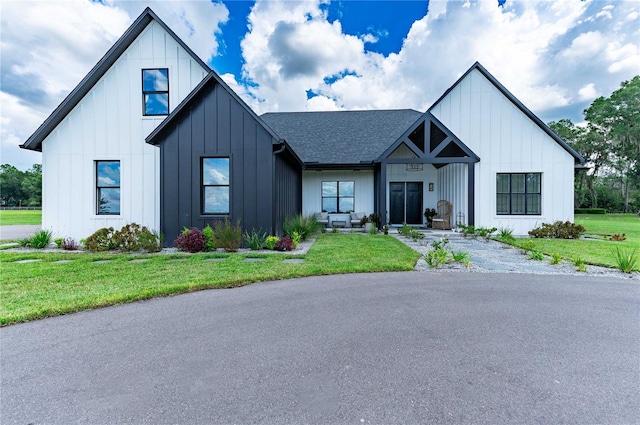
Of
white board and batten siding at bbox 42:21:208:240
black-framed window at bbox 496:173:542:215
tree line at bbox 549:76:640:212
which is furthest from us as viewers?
tree line at bbox 549:76:640:212

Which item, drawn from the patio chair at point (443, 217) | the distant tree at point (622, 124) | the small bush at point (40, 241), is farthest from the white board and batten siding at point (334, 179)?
the distant tree at point (622, 124)

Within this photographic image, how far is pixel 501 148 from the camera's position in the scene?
12.2m

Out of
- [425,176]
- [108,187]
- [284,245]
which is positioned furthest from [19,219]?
[425,176]

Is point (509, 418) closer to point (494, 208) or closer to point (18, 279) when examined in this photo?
point (18, 279)

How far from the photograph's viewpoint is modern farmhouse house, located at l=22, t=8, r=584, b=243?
8.95 metres

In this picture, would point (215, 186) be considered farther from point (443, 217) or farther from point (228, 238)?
point (443, 217)

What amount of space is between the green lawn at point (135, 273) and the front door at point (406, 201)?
6.94m

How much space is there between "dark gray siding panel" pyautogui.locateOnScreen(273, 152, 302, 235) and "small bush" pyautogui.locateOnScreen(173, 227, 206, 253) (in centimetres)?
215

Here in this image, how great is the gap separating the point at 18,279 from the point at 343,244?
752cm

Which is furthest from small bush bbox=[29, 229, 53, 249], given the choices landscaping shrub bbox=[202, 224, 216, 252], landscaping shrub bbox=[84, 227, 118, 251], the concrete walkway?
landscaping shrub bbox=[202, 224, 216, 252]

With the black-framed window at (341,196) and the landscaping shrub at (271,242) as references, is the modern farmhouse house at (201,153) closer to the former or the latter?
the landscaping shrub at (271,242)

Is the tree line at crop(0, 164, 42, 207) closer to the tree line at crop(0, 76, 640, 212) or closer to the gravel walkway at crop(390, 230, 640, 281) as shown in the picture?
the gravel walkway at crop(390, 230, 640, 281)

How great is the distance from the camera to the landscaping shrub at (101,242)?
8.79 meters

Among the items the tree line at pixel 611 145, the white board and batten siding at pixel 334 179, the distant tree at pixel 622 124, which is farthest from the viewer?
the tree line at pixel 611 145
